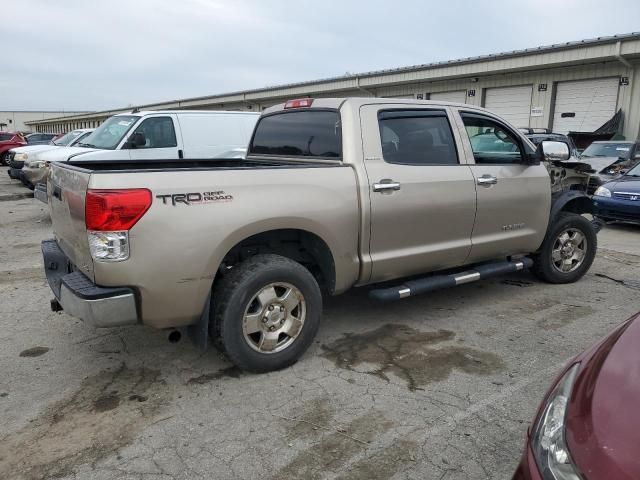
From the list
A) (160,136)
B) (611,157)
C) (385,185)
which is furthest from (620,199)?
(160,136)

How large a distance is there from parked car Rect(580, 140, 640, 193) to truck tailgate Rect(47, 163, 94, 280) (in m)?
11.8

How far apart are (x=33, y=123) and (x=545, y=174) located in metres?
110

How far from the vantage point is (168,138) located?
9.21m

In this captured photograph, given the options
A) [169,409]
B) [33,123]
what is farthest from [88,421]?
[33,123]

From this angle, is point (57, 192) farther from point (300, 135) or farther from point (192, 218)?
point (300, 135)

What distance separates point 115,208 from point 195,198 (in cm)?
45

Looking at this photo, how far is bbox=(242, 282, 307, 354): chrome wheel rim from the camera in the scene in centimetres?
349

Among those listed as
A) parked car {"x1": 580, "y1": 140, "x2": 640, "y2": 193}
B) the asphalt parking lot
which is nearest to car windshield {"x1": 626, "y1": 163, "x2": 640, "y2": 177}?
parked car {"x1": 580, "y1": 140, "x2": 640, "y2": 193}

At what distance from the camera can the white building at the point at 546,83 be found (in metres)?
17.5

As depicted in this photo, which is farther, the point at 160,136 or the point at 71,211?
the point at 160,136

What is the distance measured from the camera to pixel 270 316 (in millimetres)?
3582

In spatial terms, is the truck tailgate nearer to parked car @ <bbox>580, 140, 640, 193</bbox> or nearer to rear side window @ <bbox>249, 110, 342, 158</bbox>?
rear side window @ <bbox>249, 110, 342, 158</bbox>

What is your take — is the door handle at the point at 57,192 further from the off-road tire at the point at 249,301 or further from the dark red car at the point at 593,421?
the dark red car at the point at 593,421

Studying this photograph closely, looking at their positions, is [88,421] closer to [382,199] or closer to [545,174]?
[382,199]
